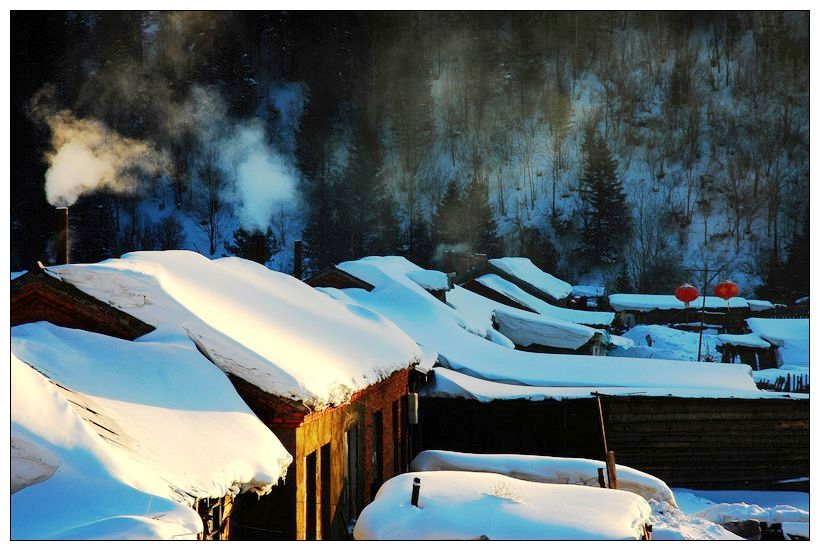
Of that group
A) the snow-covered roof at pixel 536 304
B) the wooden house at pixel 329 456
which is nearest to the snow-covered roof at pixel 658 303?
the snow-covered roof at pixel 536 304

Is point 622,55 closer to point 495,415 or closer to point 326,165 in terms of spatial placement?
point 326,165

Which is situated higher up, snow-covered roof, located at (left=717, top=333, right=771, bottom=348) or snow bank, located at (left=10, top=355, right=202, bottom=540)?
snow bank, located at (left=10, top=355, right=202, bottom=540)

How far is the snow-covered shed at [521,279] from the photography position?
33706mm

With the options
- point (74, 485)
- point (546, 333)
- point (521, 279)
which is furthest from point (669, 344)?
point (74, 485)

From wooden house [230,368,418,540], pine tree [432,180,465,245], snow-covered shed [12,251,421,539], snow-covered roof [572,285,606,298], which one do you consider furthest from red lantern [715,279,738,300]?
pine tree [432,180,465,245]

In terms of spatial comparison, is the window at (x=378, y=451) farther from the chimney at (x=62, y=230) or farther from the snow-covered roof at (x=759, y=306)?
the snow-covered roof at (x=759, y=306)

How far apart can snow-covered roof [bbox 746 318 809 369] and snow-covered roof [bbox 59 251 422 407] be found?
25.8 meters

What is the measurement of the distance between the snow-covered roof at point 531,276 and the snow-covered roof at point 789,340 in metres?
8.97

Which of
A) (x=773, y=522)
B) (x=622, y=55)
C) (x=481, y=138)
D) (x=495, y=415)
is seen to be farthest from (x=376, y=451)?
(x=622, y=55)

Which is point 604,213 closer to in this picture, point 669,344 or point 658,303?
point 658,303

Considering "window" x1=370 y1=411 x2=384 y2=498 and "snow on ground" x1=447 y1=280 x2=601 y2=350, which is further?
"snow on ground" x1=447 y1=280 x2=601 y2=350

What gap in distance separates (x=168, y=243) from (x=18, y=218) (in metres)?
34.9

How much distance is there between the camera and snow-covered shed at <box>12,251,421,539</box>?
7.47 m

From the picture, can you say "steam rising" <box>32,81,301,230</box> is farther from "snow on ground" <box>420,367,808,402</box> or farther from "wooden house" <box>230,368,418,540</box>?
"wooden house" <box>230,368,418,540</box>
